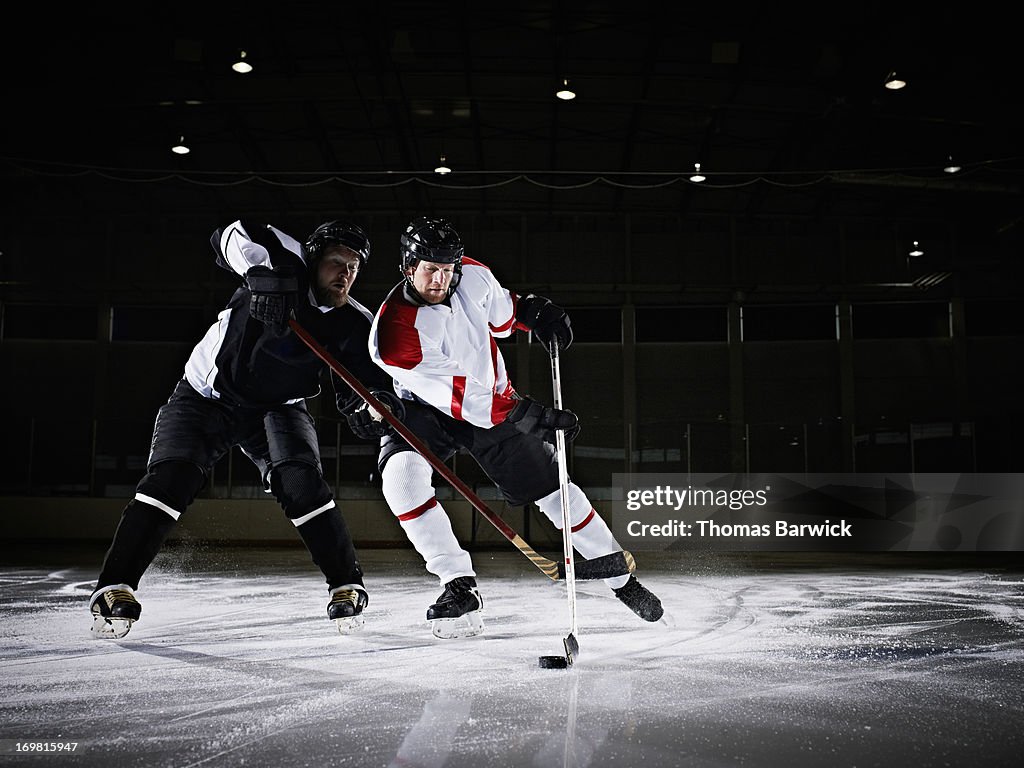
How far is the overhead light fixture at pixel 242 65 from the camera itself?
8460 mm

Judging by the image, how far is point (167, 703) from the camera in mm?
1721

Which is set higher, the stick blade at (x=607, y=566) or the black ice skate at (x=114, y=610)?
the stick blade at (x=607, y=566)

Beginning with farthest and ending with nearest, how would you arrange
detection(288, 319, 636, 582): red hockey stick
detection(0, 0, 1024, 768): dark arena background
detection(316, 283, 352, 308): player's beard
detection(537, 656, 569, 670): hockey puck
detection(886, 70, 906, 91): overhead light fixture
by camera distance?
detection(886, 70, 906, 91): overhead light fixture
detection(316, 283, 352, 308): player's beard
detection(288, 319, 636, 582): red hockey stick
detection(537, 656, 569, 670): hockey puck
detection(0, 0, 1024, 768): dark arena background

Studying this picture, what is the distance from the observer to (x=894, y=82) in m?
8.45

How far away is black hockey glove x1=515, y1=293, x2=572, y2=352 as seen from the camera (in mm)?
2945

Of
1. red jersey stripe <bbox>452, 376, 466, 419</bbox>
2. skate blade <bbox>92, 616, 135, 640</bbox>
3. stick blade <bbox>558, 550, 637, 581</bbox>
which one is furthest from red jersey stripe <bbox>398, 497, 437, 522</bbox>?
skate blade <bbox>92, 616, 135, 640</bbox>

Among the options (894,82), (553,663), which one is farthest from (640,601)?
(894,82)

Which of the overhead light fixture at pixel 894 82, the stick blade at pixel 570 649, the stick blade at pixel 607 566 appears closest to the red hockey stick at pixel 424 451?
the stick blade at pixel 607 566

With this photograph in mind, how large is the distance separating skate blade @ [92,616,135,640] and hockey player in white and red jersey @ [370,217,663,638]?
2.76 feet

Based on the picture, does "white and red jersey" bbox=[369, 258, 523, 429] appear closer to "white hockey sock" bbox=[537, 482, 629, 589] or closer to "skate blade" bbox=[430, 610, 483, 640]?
"white hockey sock" bbox=[537, 482, 629, 589]

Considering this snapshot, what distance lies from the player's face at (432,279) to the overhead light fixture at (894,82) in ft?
24.7

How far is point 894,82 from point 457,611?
8.09 m

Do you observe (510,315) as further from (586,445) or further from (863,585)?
(586,445)

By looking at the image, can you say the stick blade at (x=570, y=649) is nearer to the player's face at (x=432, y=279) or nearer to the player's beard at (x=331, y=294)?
the player's face at (x=432, y=279)
